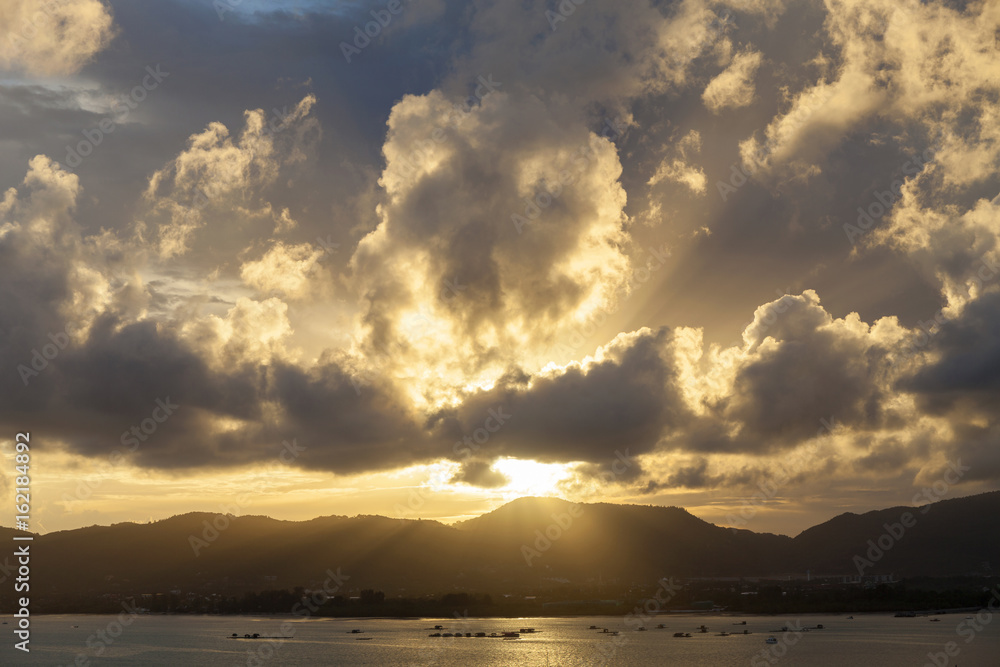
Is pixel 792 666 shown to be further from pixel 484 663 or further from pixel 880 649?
pixel 484 663

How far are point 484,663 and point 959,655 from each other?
10996 cm

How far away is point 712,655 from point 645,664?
25.1m

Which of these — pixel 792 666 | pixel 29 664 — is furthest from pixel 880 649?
pixel 29 664

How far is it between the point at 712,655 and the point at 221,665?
122 metres

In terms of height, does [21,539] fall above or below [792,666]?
above

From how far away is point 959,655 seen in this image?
18162cm

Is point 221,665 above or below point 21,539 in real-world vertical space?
below

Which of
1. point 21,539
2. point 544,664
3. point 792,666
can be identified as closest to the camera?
point 21,539

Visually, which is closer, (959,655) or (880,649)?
(959,655)

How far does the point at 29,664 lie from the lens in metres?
200

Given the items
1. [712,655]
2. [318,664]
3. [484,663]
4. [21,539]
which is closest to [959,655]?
[712,655]

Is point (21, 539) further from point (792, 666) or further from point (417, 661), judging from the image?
point (792, 666)

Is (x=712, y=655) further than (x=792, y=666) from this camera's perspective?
Yes

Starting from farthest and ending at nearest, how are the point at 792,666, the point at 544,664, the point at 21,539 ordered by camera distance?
1. the point at 544,664
2. the point at 792,666
3. the point at 21,539
